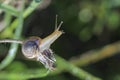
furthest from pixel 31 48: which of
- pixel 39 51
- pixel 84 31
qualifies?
pixel 84 31

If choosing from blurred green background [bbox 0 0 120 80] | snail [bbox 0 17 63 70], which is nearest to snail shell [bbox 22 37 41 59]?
snail [bbox 0 17 63 70]

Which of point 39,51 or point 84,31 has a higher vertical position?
point 84,31

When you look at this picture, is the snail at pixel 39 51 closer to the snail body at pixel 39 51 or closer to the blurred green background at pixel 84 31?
the snail body at pixel 39 51

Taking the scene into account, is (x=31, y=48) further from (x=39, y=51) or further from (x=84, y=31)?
(x=84, y=31)

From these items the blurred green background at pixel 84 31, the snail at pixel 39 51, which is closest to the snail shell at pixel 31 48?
the snail at pixel 39 51

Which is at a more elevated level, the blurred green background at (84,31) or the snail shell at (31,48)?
the blurred green background at (84,31)

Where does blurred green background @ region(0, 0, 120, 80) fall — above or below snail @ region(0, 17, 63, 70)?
above

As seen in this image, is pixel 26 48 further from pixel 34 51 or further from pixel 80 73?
pixel 80 73

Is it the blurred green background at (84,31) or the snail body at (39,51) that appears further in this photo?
the blurred green background at (84,31)

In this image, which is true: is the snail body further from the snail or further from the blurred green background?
the blurred green background

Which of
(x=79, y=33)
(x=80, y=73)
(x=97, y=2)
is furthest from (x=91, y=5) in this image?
(x=80, y=73)

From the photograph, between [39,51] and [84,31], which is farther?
[84,31]
